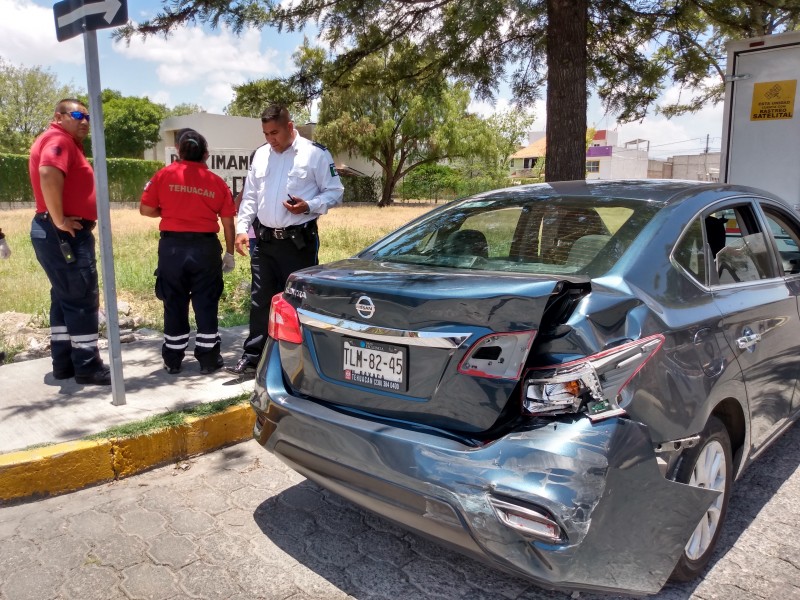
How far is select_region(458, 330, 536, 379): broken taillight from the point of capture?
2.12 m

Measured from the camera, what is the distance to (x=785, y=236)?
3.76 meters

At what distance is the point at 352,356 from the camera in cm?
250

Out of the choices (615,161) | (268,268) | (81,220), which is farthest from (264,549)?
(615,161)

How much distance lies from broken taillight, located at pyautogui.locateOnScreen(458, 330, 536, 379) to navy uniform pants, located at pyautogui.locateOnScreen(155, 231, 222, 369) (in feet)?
10.0

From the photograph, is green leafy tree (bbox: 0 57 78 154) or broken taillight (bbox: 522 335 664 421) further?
green leafy tree (bbox: 0 57 78 154)

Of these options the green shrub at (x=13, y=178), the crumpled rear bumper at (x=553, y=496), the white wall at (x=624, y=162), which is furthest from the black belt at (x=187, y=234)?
the white wall at (x=624, y=162)

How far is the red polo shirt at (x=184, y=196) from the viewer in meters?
4.60

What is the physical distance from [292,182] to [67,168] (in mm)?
1494

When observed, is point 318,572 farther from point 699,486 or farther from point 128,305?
point 128,305

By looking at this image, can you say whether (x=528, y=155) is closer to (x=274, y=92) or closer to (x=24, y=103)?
(x=24, y=103)

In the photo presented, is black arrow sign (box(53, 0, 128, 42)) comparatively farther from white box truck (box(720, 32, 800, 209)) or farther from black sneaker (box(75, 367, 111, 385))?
white box truck (box(720, 32, 800, 209))

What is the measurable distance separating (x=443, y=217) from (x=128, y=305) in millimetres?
5124

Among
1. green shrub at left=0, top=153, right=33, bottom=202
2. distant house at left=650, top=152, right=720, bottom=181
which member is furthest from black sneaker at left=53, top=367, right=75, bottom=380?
distant house at left=650, top=152, right=720, bottom=181

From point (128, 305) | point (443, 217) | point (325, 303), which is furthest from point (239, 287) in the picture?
point (325, 303)
